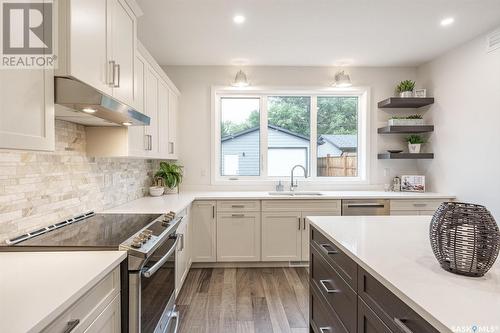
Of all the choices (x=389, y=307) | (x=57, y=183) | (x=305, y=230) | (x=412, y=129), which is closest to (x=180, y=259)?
(x=57, y=183)

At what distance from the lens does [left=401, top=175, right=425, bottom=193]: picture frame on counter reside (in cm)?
370

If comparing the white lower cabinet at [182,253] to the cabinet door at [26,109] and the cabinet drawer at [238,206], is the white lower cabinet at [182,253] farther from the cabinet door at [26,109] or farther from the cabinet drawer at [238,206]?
the cabinet door at [26,109]

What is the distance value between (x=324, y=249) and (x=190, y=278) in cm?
196

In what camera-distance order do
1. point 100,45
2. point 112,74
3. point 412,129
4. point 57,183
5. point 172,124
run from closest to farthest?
point 100,45 → point 112,74 → point 57,183 → point 172,124 → point 412,129

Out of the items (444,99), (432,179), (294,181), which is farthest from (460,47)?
(294,181)

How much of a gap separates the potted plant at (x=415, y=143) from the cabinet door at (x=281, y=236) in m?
1.83

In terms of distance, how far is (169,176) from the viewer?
3.49 metres

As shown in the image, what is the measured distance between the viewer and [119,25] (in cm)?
179

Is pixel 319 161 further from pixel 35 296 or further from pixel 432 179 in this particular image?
pixel 35 296

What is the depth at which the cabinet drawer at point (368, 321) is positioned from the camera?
102 centimetres

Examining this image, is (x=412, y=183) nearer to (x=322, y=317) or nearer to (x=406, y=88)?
(x=406, y=88)

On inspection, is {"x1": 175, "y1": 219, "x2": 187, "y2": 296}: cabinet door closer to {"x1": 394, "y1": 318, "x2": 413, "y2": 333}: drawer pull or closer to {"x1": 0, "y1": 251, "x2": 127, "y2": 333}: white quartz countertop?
{"x1": 0, "y1": 251, "x2": 127, "y2": 333}: white quartz countertop

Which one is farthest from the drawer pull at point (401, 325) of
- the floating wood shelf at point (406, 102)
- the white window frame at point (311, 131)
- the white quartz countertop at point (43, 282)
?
the floating wood shelf at point (406, 102)

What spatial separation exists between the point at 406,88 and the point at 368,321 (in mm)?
3507
